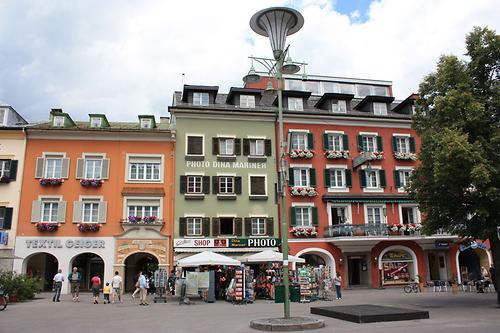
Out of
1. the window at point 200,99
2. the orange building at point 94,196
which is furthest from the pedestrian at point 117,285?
the window at point 200,99

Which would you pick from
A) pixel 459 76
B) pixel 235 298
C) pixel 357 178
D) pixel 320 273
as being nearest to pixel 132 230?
pixel 235 298

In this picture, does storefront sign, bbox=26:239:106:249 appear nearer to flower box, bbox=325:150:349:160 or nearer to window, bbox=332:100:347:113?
flower box, bbox=325:150:349:160

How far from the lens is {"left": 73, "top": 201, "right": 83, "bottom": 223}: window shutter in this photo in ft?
99.8

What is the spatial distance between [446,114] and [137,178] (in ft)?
66.1

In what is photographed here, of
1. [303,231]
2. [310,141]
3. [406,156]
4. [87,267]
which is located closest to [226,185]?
[303,231]

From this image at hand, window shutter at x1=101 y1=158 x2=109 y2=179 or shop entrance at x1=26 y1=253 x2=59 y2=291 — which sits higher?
window shutter at x1=101 y1=158 x2=109 y2=179

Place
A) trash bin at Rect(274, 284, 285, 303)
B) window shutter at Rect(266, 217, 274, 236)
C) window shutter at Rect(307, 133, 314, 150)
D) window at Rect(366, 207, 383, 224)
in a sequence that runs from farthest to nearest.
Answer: window shutter at Rect(307, 133, 314, 150), window at Rect(366, 207, 383, 224), window shutter at Rect(266, 217, 274, 236), trash bin at Rect(274, 284, 285, 303)

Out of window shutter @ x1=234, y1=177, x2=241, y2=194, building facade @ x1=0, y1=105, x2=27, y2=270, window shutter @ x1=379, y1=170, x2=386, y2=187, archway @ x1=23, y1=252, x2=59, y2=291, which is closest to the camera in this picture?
building facade @ x1=0, y1=105, x2=27, y2=270

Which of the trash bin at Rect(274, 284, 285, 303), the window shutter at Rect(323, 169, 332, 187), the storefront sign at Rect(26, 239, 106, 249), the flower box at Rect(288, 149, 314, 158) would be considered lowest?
the trash bin at Rect(274, 284, 285, 303)

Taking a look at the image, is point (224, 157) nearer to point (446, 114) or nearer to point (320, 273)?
point (320, 273)

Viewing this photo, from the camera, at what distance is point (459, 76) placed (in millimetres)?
20719

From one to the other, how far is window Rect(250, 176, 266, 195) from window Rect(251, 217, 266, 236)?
1845 mm

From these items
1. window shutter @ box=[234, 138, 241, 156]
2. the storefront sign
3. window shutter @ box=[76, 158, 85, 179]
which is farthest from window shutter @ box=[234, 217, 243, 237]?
window shutter @ box=[76, 158, 85, 179]

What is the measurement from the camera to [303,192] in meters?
33.4
